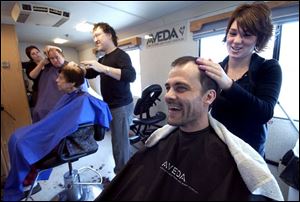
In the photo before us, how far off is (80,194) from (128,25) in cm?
169

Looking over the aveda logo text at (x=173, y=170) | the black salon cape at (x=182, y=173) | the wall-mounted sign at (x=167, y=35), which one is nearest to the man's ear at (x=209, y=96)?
the black salon cape at (x=182, y=173)

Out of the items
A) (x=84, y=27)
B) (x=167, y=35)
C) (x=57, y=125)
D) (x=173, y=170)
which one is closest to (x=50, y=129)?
(x=57, y=125)

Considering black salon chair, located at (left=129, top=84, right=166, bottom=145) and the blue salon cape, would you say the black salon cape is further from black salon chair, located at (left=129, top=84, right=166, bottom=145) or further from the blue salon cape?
black salon chair, located at (left=129, top=84, right=166, bottom=145)

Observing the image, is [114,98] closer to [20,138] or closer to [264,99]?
[20,138]

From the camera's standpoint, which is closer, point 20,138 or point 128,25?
point 20,138

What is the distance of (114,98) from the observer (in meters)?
1.36

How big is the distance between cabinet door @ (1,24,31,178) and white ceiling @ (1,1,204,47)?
109mm

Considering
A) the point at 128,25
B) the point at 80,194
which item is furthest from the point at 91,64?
the point at 80,194

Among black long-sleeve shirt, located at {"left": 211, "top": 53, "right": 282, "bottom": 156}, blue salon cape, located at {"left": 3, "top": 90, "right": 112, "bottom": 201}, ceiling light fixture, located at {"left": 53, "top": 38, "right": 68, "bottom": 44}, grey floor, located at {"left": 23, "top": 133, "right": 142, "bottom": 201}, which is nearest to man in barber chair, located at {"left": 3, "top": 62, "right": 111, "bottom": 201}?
blue salon cape, located at {"left": 3, "top": 90, "right": 112, "bottom": 201}

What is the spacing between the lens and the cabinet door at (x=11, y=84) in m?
0.61

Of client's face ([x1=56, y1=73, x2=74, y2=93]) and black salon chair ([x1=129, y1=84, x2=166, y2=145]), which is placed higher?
client's face ([x1=56, y1=73, x2=74, y2=93])

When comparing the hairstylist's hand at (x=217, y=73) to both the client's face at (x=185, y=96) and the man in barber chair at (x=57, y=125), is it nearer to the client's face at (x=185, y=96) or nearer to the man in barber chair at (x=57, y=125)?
the client's face at (x=185, y=96)

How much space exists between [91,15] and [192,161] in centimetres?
149

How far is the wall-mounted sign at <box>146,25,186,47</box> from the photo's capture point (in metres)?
1.79
